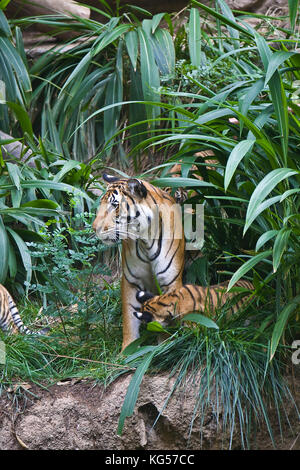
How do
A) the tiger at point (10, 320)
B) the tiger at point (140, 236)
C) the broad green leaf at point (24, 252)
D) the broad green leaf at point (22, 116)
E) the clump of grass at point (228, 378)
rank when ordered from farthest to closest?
1. the broad green leaf at point (22, 116)
2. the broad green leaf at point (24, 252)
3. the tiger at point (10, 320)
4. the tiger at point (140, 236)
5. the clump of grass at point (228, 378)

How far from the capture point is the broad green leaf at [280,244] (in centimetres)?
304

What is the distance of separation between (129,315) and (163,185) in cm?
84

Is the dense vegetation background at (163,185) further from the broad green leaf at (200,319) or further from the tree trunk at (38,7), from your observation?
the tree trunk at (38,7)

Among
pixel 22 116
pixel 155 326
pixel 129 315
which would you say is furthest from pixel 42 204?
pixel 155 326

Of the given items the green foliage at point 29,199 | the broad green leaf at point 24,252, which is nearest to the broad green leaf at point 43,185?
the green foliage at point 29,199

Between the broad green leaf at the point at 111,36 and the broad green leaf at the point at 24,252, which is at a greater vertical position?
the broad green leaf at the point at 111,36

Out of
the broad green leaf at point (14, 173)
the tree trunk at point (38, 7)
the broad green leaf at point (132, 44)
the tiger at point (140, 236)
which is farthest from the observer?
the tree trunk at point (38, 7)

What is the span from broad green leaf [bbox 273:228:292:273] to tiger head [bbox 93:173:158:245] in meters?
0.95

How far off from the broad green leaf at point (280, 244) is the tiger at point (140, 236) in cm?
87

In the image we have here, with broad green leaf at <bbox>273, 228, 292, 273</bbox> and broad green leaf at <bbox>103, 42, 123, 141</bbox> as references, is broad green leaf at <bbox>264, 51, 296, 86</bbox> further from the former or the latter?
broad green leaf at <bbox>103, 42, 123, 141</bbox>

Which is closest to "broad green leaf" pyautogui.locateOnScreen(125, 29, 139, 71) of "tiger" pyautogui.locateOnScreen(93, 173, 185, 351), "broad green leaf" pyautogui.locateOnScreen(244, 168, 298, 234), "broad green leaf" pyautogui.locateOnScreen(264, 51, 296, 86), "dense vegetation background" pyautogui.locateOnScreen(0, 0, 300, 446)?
"dense vegetation background" pyautogui.locateOnScreen(0, 0, 300, 446)

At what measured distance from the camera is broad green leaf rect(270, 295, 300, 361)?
10.2ft

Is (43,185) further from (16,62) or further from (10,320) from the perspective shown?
(16,62)

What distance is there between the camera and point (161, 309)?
3688mm
